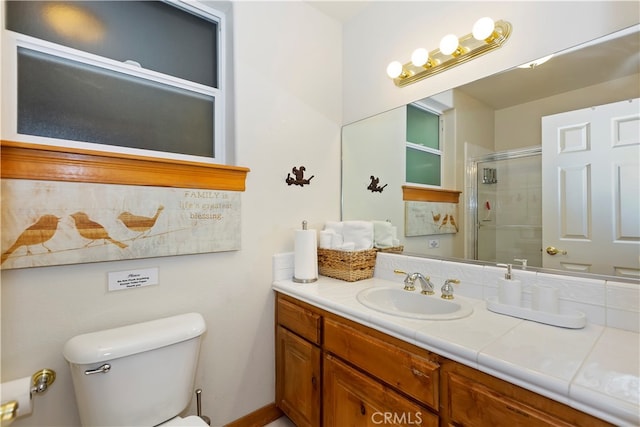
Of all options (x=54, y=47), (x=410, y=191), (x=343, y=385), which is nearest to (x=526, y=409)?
(x=343, y=385)

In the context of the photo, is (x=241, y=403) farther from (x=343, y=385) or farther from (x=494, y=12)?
(x=494, y=12)

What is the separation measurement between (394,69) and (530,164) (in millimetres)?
871

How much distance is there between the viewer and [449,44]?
134 cm

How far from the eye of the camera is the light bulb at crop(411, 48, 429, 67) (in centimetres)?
147

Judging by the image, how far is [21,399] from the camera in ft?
3.05

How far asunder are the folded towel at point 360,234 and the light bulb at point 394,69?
87cm

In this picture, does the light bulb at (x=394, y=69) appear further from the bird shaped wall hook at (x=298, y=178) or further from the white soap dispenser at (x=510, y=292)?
the white soap dispenser at (x=510, y=292)

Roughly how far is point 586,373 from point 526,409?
0.55ft

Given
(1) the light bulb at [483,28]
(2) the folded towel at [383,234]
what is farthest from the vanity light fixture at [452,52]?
(2) the folded towel at [383,234]

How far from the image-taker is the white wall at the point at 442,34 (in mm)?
1056

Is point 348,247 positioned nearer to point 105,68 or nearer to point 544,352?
point 544,352

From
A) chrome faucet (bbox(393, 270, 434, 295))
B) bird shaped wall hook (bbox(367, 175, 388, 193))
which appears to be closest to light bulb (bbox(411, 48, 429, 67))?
bird shaped wall hook (bbox(367, 175, 388, 193))

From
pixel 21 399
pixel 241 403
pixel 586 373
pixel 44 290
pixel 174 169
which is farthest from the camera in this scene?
pixel 241 403

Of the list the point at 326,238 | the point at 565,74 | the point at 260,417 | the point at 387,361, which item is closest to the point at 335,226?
the point at 326,238
